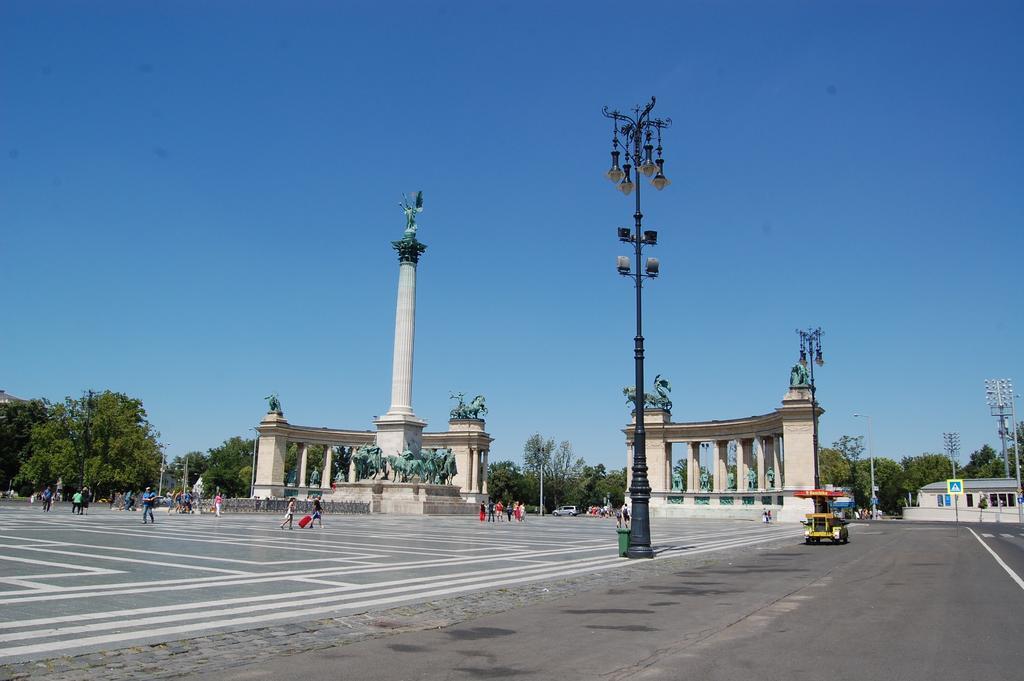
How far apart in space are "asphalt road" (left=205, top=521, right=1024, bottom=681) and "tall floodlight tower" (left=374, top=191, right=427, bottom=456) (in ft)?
144

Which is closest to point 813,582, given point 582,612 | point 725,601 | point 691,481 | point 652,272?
point 725,601

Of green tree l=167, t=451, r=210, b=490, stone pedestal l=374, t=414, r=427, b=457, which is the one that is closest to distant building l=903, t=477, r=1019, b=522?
stone pedestal l=374, t=414, r=427, b=457

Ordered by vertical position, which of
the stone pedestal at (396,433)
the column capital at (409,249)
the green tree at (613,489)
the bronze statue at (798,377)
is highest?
the column capital at (409,249)

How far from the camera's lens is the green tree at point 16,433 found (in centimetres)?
9369

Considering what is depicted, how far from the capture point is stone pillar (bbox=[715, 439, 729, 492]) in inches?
3302

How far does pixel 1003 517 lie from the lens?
79000 mm

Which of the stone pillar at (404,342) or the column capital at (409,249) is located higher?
the column capital at (409,249)

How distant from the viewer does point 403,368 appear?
6047cm

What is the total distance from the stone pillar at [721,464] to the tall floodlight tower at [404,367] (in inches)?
1517

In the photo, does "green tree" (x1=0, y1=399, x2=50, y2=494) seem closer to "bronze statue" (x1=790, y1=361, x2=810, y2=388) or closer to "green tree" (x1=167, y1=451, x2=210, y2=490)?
"green tree" (x1=167, y1=451, x2=210, y2=490)

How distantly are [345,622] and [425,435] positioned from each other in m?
97.1

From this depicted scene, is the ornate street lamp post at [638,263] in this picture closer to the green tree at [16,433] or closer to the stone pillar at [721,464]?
the stone pillar at [721,464]

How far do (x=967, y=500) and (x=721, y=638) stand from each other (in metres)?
107

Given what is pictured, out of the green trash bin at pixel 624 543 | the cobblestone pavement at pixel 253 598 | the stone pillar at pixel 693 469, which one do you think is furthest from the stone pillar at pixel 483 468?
the green trash bin at pixel 624 543
